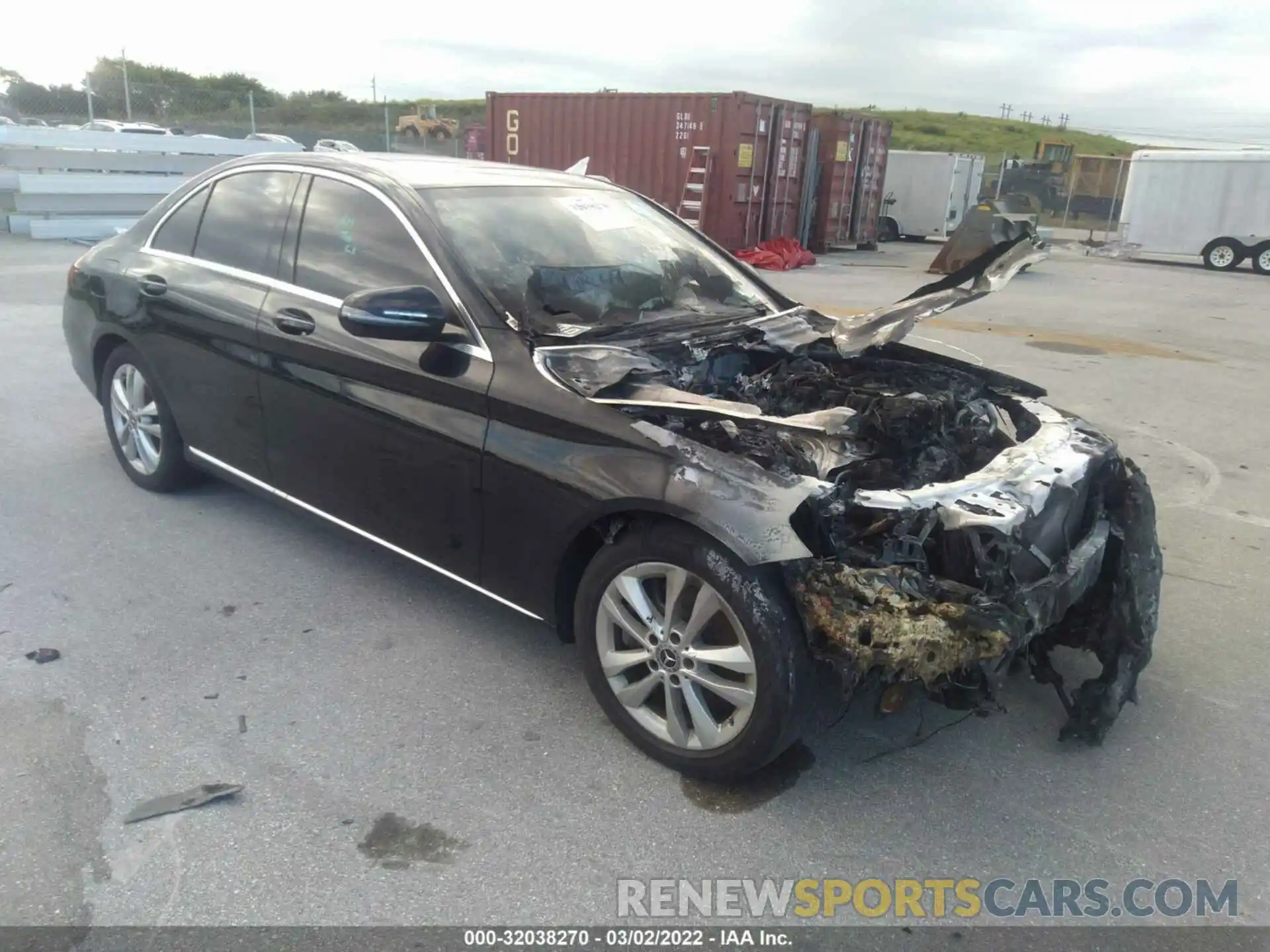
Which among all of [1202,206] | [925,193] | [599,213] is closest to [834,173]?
[925,193]

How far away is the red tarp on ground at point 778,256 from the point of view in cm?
1792

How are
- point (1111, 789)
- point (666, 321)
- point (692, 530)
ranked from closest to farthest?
point (692, 530) → point (1111, 789) → point (666, 321)

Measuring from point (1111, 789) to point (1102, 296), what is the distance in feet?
47.8

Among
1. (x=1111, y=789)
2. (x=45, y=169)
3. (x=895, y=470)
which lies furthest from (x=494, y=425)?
(x=45, y=169)

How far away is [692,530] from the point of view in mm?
2781

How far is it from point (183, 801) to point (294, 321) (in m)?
1.88

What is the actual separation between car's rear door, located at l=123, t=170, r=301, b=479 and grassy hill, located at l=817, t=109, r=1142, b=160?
5302cm

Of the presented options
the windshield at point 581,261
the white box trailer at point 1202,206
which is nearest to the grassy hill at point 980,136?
the white box trailer at point 1202,206

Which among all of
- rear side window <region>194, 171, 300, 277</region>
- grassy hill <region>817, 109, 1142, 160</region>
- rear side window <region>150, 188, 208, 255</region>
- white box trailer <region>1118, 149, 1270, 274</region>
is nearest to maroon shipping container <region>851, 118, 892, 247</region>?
white box trailer <region>1118, 149, 1270, 274</region>

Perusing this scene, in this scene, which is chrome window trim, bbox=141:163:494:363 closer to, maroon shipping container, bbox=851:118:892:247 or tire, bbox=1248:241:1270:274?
maroon shipping container, bbox=851:118:892:247

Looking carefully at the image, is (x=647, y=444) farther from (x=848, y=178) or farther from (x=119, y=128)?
(x=119, y=128)

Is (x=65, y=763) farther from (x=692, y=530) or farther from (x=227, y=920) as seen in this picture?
(x=692, y=530)

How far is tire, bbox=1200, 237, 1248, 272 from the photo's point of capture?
20812 mm

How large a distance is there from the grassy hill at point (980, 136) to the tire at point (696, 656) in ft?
178
